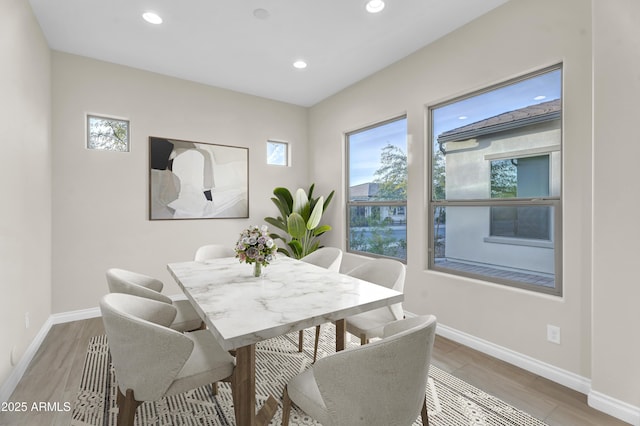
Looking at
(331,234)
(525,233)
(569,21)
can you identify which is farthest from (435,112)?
(331,234)

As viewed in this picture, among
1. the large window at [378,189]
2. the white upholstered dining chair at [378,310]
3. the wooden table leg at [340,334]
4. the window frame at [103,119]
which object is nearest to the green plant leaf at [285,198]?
the large window at [378,189]

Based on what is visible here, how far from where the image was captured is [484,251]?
9.10 ft

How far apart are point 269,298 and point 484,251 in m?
2.15

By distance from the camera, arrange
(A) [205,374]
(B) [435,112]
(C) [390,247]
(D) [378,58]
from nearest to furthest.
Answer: (A) [205,374] → (B) [435,112] → (D) [378,58] → (C) [390,247]

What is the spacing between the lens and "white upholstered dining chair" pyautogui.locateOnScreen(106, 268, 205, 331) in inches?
77.5

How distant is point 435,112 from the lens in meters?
3.14

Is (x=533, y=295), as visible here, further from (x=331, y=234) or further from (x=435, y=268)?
(x=331, y=234)

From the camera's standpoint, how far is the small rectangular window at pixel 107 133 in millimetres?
3469

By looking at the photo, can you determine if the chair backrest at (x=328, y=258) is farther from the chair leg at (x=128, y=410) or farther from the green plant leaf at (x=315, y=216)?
the chair leg at (x=128, y=410)

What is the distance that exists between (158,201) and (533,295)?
4079mm

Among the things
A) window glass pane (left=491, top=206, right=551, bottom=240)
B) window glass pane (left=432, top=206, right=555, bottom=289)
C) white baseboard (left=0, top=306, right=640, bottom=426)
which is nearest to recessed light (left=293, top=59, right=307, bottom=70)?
window glass pane (left=432, top=206, right=555, bottom=289)

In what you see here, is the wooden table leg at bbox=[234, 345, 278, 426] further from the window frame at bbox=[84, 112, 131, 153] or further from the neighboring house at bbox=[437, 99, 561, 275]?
the window frame at bbox=[84, 112, 131, 153]

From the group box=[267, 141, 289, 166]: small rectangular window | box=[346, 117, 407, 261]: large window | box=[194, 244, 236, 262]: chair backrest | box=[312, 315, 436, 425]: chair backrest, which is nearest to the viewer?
box=[312, 315, 436, 425]: chair backrest

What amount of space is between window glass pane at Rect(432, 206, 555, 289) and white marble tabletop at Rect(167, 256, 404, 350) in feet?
4.78
